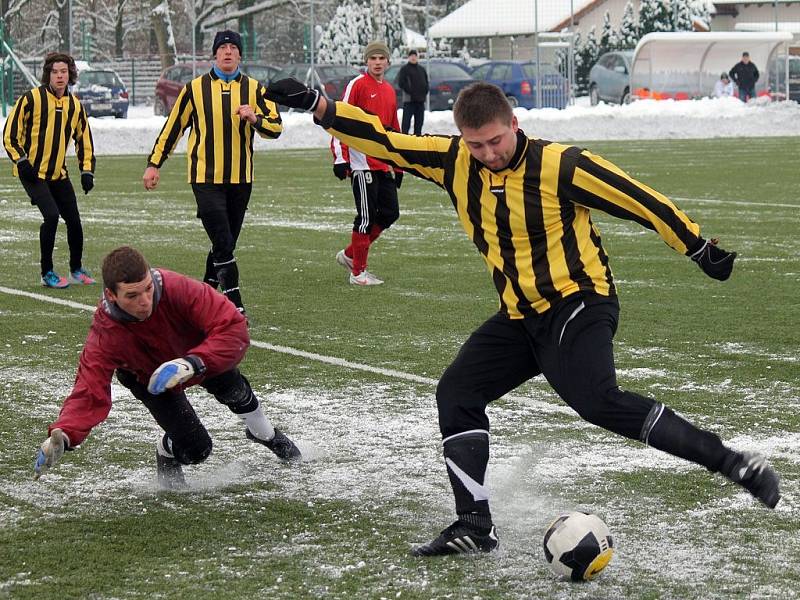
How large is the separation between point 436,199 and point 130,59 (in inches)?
961

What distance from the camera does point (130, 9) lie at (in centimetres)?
5003

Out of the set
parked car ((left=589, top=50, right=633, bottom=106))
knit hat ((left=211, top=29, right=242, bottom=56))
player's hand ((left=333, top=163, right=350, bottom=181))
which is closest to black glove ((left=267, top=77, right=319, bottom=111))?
knit hat ((left=211, top=29, right=242, bottom=56))

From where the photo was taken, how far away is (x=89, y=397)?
198 inches

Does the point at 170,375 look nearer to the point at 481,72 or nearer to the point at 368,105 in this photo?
the point at 368,105

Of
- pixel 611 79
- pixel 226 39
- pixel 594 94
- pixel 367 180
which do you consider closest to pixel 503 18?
pixel 594 94

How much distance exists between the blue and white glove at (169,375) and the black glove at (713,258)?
5.85ft

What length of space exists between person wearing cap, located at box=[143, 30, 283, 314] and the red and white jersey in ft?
4.65

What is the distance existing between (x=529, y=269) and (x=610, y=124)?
28.9 metres

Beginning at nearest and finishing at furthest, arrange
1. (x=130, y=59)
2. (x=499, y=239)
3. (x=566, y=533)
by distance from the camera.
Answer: (x=566, y=533) → (x=499, y=239) → (x=130, y=59)

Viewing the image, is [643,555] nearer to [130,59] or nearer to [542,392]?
[542,392]

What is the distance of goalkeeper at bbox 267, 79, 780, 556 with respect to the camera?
4.69 m

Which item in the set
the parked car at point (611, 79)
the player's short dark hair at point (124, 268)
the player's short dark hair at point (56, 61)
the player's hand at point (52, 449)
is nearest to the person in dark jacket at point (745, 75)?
the parked car at point (611, 79)

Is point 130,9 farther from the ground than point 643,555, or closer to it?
A: farther from the ground

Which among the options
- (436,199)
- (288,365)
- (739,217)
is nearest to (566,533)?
(288,365)
